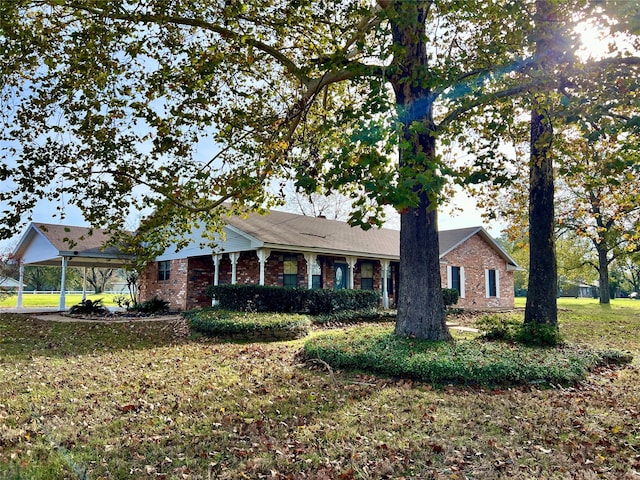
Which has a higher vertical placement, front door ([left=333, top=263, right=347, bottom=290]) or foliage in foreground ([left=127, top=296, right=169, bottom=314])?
front door ([left=333, top=263, right=347, bottom=290])

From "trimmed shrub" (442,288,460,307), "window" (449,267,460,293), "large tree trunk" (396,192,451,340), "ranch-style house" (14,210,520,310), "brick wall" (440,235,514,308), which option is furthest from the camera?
"brick wall" (440,235,514,308)

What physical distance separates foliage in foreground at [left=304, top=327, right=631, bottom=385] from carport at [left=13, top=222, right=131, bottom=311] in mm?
13918

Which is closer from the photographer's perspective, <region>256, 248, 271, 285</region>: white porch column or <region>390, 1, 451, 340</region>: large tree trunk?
<region>390, 1, 451, 340</region>: large tree trunk

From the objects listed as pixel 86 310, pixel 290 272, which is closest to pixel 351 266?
pixel 290 272

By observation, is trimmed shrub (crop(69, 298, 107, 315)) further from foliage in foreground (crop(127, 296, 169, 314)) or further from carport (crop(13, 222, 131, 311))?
carport (crop(13, 222, 131, 311))

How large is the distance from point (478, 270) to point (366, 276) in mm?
7840

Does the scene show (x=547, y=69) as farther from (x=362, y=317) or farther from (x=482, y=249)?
(x=482, y=249)

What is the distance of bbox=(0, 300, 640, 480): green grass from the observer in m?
3.64

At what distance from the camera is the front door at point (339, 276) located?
19828mm

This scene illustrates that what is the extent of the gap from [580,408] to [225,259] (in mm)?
16042

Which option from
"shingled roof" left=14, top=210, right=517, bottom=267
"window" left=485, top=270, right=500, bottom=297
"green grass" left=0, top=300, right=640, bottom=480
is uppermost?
"shingled roof" left=14, top=210, right=517, bottom=267

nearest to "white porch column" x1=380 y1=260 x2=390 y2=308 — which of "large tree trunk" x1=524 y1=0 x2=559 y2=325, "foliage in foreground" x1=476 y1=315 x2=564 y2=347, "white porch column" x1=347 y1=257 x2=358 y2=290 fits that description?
"white porch column" x1=347 y1=257 x2=358 y2=290

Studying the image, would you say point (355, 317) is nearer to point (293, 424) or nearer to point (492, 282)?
point (293, 424)

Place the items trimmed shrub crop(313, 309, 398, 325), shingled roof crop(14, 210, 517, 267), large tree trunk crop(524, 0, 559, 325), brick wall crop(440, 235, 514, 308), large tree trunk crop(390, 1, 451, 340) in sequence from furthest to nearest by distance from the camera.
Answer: brick wall crop(440, 235, 514, 308) → shingled roof crop(14, 210, 517, 267) → trimmed shrub crop(313, 309, 398, 325) → large tree trunk crop(524, 0, 559, 325) → large tree trunk crop(390, 1, 451, 340)
